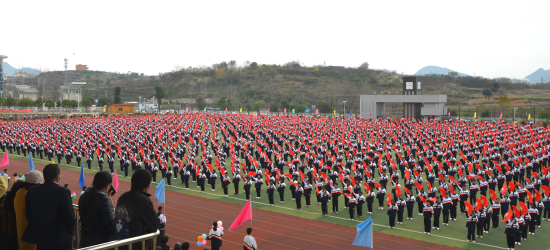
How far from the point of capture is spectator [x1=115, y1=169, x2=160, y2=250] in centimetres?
429

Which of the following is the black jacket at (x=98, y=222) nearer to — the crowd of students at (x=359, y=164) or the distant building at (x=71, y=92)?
the crowd of students at (x=359, y=164)

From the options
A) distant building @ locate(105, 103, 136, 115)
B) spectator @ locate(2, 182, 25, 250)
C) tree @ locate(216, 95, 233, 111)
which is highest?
tree @ locate(216, 95, 233, 111)

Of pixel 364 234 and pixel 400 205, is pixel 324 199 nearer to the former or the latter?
pixel 400 205

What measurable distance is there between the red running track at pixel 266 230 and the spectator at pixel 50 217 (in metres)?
9.08

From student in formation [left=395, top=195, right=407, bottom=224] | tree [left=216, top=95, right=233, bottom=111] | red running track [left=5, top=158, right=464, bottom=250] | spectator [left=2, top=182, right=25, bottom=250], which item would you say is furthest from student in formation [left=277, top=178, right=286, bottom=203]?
tree [left=216, top=95, right=233, bottom=111]

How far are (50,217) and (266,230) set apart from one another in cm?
1093

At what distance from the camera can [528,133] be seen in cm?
3416

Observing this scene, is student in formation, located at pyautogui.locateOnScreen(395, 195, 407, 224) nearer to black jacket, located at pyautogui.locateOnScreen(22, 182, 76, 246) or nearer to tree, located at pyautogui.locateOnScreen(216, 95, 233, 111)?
black jacket, located at pyautogui.locateOnScreen(22, 182, 76, 246)

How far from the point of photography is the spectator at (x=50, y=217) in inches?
173

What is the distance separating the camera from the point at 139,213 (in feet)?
14.1

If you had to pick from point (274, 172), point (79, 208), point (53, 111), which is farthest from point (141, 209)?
point (53, 111)

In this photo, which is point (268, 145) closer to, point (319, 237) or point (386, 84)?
point (319, 237)

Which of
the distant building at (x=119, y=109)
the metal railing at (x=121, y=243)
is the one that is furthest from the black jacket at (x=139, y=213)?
the distant building at (x=119, y=109)

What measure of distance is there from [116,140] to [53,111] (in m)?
38.5
